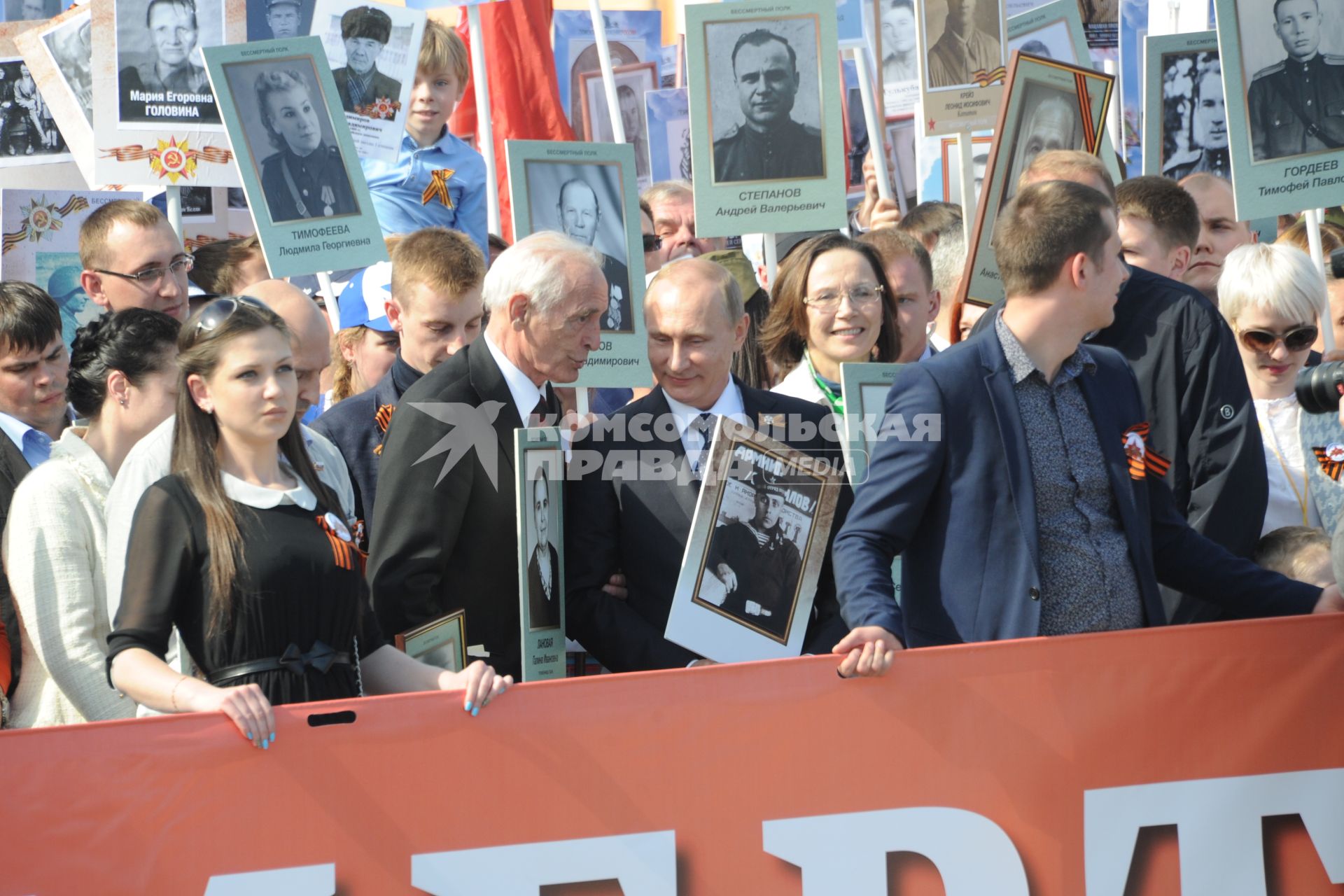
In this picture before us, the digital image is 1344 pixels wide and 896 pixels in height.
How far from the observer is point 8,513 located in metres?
4.09

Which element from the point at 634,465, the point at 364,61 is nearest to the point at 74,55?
the point at 364,61

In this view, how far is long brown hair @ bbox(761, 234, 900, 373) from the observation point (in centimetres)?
482

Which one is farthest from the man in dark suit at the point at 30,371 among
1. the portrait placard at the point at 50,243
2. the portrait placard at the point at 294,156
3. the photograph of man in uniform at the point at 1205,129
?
the photograph of man in uniform at the point at 1205,129

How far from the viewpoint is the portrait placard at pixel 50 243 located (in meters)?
5.82

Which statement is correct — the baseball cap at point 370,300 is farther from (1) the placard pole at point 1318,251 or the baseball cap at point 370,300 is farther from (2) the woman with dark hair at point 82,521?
(1) the placard pole at point 1318,251

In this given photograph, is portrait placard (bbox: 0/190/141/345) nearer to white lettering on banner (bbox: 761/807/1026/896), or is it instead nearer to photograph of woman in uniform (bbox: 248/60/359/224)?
photograph of woman in uniform (bbox: 248/60/359/224)

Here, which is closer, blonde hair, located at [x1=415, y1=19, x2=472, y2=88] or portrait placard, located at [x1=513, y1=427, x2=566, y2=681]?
portrait placard, located at [x1=513, y1=427, x2=566, y2=681]

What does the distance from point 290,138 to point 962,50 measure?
100 inches

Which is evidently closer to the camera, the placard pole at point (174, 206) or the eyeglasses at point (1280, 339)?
the eyeglasses at point (1280, 339)

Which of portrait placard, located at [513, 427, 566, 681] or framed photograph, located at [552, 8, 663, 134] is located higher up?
framed photograph, located at [552, 8, 663, 134]

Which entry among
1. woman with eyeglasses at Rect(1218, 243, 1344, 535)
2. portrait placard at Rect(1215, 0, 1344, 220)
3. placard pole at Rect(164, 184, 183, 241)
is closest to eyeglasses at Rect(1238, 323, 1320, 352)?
woman with eyeglasses at Rect(1218, 243, 1344, 535)

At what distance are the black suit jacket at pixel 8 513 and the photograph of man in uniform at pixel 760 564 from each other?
1596 millimetres

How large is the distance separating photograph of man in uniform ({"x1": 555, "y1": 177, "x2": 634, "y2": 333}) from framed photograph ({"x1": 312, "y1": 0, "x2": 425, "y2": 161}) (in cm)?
123

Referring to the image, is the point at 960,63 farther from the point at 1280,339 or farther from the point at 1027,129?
the point at 1280,339
